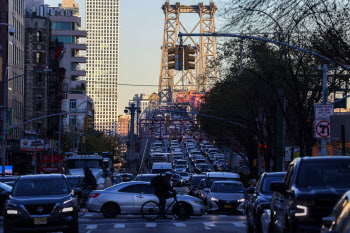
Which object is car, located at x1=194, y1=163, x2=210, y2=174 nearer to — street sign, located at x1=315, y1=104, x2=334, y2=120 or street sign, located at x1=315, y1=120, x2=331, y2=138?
street sign, located at x1=315, y1=120, x2=331, y2=138

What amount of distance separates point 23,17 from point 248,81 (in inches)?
1780

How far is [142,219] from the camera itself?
28.3m

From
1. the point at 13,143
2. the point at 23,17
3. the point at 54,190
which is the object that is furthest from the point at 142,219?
the point at 23,17

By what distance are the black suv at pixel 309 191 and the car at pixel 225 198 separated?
725 inches

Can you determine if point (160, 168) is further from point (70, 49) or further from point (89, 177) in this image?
point (70, 49)

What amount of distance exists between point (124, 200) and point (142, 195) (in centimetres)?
64

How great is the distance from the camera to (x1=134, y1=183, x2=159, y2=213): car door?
93.3 feet

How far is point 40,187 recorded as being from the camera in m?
21.1

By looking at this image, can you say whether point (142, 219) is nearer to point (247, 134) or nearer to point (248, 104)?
point (248, 104)

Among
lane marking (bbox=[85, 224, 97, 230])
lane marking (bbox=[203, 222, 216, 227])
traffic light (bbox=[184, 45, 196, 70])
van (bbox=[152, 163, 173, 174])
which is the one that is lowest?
lane marking (bbox=[203, 222, 216, 227])

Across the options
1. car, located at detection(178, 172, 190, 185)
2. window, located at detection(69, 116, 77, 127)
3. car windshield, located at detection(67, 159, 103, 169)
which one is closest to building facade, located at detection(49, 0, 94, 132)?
window, located at detection(69, 116, 77, 127)

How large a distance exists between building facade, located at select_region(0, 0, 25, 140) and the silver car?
43099 mm

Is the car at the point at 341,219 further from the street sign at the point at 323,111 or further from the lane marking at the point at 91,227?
the street sign at the point at 323,111

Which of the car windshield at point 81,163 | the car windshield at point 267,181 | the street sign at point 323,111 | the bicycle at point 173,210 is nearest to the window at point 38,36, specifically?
the car windshield at point 81,163
